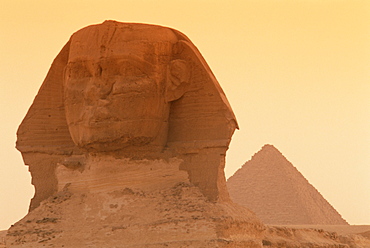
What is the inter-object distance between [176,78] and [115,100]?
1.11 meters

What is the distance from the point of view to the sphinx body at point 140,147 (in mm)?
18188

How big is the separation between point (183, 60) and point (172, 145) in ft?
4.22

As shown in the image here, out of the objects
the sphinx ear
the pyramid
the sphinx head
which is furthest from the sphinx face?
the pyramid

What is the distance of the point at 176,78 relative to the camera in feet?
62.4

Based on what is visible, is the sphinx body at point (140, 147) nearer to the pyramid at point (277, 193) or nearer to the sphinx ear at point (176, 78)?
the sphinx ear at point (176, 78)

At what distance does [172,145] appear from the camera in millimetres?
19078

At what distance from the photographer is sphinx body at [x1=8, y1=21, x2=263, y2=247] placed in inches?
716

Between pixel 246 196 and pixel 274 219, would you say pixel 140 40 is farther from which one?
pixel 246 196

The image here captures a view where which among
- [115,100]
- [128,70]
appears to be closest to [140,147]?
[115,100]

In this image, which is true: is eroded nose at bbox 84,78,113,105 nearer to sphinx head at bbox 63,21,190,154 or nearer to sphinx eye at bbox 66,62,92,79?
sphinx head at bbox 63,21,190,154

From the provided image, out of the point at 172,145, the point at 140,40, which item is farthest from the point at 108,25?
the point at 172,145

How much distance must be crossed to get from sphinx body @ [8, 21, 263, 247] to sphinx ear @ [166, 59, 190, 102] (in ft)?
0.05

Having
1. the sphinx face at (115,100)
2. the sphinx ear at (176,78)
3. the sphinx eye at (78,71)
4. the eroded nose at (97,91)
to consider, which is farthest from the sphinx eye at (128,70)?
the sphinx ear at (176,78)

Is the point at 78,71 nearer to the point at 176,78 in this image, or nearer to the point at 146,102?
the point at 146,102
